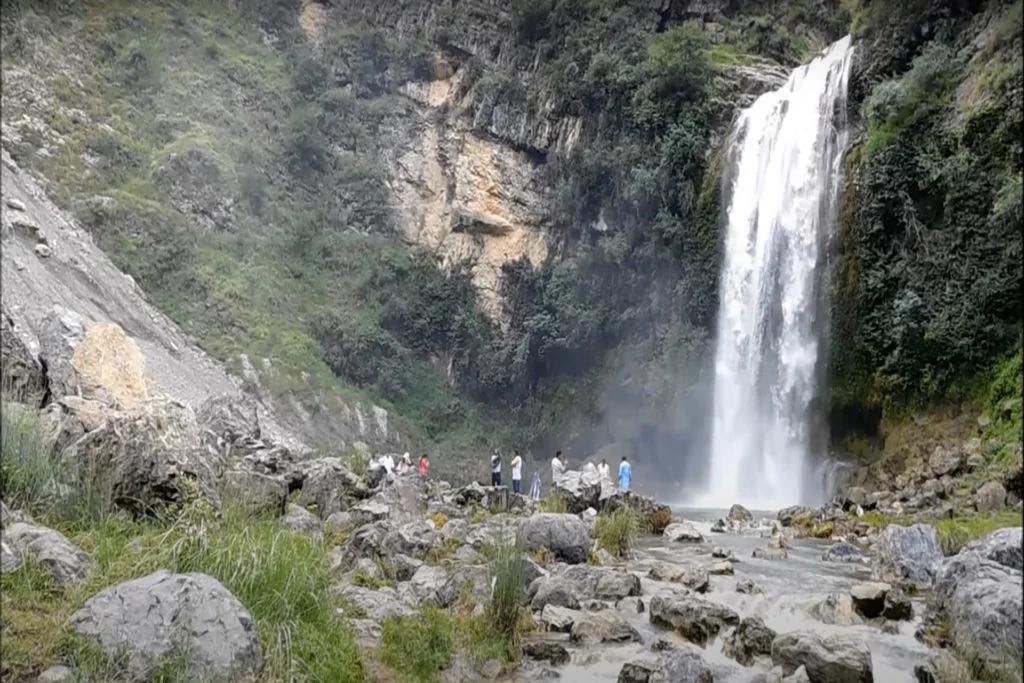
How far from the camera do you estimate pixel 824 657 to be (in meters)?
4.47

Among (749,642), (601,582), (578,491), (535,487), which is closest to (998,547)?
(749,642)

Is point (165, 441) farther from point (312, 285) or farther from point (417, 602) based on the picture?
point (312, 285)

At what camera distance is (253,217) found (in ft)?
74.4

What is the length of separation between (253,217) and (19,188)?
18654 mm

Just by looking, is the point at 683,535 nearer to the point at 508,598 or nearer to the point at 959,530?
the point at 959,530

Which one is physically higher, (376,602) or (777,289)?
(777,289)

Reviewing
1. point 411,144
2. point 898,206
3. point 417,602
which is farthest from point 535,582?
point 411,144

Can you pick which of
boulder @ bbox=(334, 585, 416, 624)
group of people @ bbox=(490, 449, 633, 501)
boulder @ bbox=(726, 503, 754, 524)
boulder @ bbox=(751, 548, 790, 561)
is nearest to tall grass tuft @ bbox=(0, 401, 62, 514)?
boulder @ bbox=(334, 585, 416, 624)

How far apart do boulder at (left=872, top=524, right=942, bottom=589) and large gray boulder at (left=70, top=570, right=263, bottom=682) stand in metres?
5.30

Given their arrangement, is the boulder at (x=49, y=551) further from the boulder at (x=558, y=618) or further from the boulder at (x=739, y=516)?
the boulder at (x=739, y=516)

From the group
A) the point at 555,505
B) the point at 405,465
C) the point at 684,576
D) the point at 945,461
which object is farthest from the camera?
the point at 405,465

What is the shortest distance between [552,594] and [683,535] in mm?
4874

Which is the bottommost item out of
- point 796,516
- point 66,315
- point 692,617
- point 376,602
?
point 376,602

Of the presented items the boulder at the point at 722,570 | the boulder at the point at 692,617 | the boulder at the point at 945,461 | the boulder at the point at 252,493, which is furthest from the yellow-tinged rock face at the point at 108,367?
the boulder at the point at 945,461
